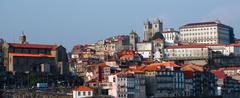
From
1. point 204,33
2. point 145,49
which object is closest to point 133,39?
point 145,49

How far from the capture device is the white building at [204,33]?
4345 inches

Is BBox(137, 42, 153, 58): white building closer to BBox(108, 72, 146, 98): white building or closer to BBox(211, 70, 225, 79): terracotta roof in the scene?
BBox(211, 70, 225, 79): terracotta roof

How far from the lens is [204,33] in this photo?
11206cm

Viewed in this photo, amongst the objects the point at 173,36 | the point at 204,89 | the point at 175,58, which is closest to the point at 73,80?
the point at 204,89

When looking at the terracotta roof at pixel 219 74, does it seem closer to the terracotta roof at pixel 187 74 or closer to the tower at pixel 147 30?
the terracotta roof at pixel 187 74

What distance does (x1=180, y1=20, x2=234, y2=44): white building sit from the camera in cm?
11038

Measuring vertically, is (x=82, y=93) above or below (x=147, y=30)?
below

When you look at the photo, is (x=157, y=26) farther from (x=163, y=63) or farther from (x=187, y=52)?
(x=163, y=63)

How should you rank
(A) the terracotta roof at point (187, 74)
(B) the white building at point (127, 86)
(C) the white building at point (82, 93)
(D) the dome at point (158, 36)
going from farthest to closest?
1. (D) the dome at point (158, 36)
2. (A) the terracotta roof at point (187, 74)
3. (B) the white building at point (127, 86)
4. (C) the white building at point (82, 93)

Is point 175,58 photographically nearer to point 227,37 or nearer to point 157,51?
point 157,51

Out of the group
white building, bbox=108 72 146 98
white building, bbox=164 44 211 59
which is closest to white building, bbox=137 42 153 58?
white building, bbox=164 44 211 59

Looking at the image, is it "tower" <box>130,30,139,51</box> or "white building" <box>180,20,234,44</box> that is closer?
"tower" <box>130,30,139,51</box>

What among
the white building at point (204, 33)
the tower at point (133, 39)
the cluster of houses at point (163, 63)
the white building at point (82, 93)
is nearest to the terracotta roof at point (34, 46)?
the cluster of houses at point (163, 63)

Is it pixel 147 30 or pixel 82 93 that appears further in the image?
pixel 147 30
